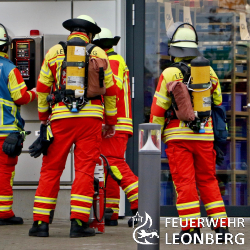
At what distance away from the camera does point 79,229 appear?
4.80m

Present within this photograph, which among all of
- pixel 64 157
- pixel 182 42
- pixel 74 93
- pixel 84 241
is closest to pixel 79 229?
pixel 84 241

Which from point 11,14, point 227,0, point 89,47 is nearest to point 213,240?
point 89,47

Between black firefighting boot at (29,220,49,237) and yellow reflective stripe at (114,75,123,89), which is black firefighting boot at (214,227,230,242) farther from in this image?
yellow reflective stripe at (114,75,123,89)

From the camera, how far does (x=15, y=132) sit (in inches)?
227

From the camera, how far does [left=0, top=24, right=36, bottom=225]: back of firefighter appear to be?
575 centimetres

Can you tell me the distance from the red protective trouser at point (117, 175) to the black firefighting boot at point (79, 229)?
0.88 m

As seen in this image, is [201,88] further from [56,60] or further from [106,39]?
[106,39]

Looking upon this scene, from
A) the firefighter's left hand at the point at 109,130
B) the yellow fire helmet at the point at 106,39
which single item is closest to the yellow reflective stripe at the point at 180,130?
the firefighter's left hand at the point at 109,130

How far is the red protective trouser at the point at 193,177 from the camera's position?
4.73 metres

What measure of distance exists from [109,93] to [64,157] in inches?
28.1

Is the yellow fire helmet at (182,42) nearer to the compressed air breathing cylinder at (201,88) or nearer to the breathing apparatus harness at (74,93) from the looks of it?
the compressed air breathing cylinder at (201,88)

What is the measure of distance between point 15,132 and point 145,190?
2704 mm

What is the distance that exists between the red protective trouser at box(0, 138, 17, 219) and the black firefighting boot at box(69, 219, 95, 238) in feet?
4.05

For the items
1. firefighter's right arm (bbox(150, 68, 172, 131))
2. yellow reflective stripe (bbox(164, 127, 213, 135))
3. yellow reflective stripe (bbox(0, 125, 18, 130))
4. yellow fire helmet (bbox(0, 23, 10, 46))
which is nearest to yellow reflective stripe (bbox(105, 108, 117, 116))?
firefighter's right arm (bbox(150, 68, 172, 131))
